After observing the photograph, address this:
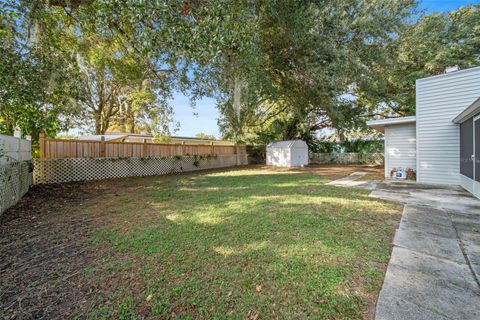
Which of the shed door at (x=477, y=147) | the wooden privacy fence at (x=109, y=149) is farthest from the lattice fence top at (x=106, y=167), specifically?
the shed door at (x=477, y=147)

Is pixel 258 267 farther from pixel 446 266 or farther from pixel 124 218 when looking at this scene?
pixel 124 218

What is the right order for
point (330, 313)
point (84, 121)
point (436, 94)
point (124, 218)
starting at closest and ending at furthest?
point (330, 313) → point (124, 218) → point (436, 94) → point (84, 121)

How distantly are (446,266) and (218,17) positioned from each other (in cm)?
462

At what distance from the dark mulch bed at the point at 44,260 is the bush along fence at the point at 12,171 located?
249 millimetres

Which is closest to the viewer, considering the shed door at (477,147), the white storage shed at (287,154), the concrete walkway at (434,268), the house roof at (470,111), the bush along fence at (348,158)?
the concrete walkway at (434,268)

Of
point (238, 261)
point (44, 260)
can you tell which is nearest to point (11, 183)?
point (44, 260)

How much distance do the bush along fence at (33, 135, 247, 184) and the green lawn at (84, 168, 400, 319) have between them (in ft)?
14.1

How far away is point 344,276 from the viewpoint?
6.55 ft

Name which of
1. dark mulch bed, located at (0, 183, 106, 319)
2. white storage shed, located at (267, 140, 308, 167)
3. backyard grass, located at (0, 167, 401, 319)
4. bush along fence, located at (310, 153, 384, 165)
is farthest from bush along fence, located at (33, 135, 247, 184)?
bush along fence, located at (310, 153, 384, 165)

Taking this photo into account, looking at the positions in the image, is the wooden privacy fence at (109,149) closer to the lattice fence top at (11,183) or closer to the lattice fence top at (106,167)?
the lattice fence top at (106,167)

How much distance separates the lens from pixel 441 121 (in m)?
6.68

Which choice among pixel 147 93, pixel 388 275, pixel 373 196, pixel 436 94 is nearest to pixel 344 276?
pixel 388 275

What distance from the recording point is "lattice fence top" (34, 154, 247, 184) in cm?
683

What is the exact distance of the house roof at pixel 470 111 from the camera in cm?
430
